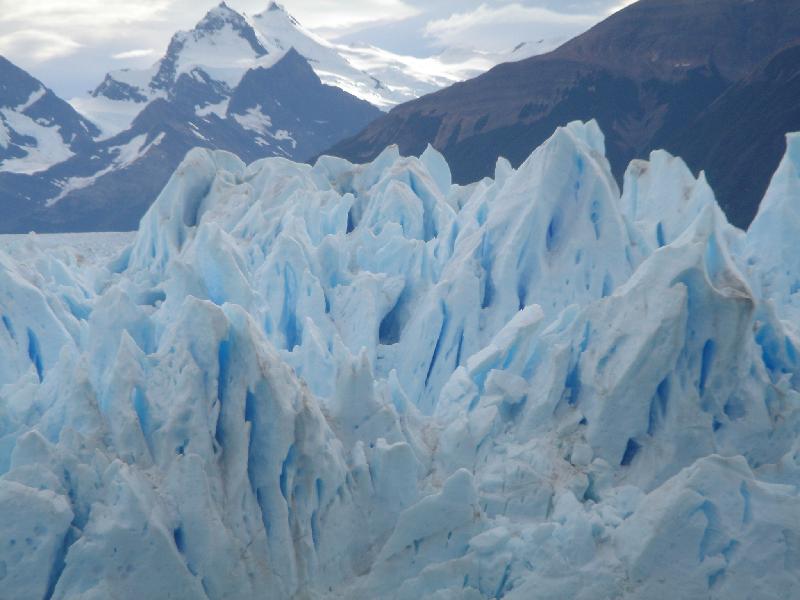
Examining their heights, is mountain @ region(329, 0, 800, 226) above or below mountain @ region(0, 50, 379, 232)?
above

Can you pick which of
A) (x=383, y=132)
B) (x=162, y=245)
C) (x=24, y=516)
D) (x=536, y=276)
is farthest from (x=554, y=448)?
(x=383, y=132)

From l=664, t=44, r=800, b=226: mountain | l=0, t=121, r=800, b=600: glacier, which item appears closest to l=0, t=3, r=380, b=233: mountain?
l=664, t=44, r=800, b=226: mountain

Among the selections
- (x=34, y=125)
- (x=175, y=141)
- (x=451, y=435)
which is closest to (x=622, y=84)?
(x=451, y=435)

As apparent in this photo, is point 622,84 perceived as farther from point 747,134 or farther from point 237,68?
point 237,68

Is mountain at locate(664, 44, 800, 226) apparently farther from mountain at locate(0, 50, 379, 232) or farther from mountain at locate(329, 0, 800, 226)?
mountain at locate(0, 50, 379, 232)

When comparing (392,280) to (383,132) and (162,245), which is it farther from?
(383,132)

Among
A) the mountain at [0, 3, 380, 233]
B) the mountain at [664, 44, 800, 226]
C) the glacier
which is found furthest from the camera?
the mountain at [0, 3, 380, 233]
